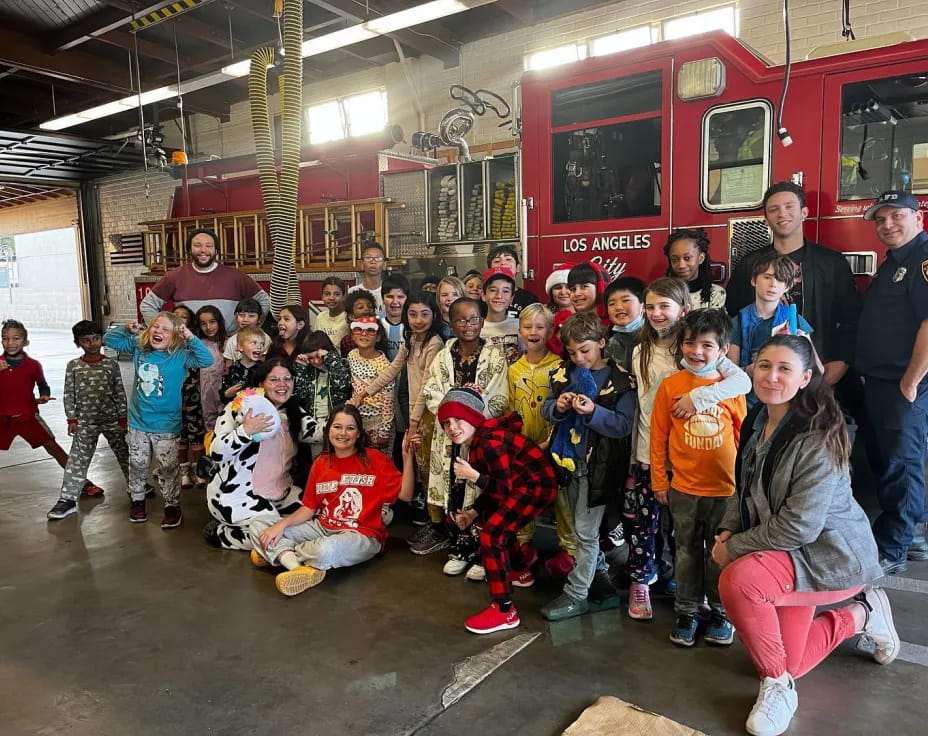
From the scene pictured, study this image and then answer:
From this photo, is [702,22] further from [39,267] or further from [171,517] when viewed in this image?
[39,267]

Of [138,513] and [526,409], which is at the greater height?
[526,409]

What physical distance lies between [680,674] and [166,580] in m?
2.60

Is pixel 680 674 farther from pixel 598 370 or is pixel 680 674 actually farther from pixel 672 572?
pixel 598 370

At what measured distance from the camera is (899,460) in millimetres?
3430

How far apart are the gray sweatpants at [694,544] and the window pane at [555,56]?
27.5ft

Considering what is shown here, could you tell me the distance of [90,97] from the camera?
13.8m

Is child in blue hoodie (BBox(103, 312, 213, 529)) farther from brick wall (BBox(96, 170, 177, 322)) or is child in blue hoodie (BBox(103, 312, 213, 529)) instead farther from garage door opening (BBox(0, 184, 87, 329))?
garage door opening (BBox(0, 184, 87, 329))

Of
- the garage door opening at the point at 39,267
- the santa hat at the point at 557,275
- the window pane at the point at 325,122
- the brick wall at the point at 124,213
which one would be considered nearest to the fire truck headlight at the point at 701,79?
the santa hat at the point at 557,275

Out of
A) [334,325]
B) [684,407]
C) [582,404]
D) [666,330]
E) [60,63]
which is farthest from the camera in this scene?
[60,63]

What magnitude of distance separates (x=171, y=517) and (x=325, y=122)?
10.3m

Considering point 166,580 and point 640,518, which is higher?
point 640,518

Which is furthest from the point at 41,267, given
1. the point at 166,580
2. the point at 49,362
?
the point at 166,580

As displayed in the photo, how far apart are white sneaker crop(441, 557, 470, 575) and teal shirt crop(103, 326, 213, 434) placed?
206 cm

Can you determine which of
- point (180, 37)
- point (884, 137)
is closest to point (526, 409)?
point (884, 137)
